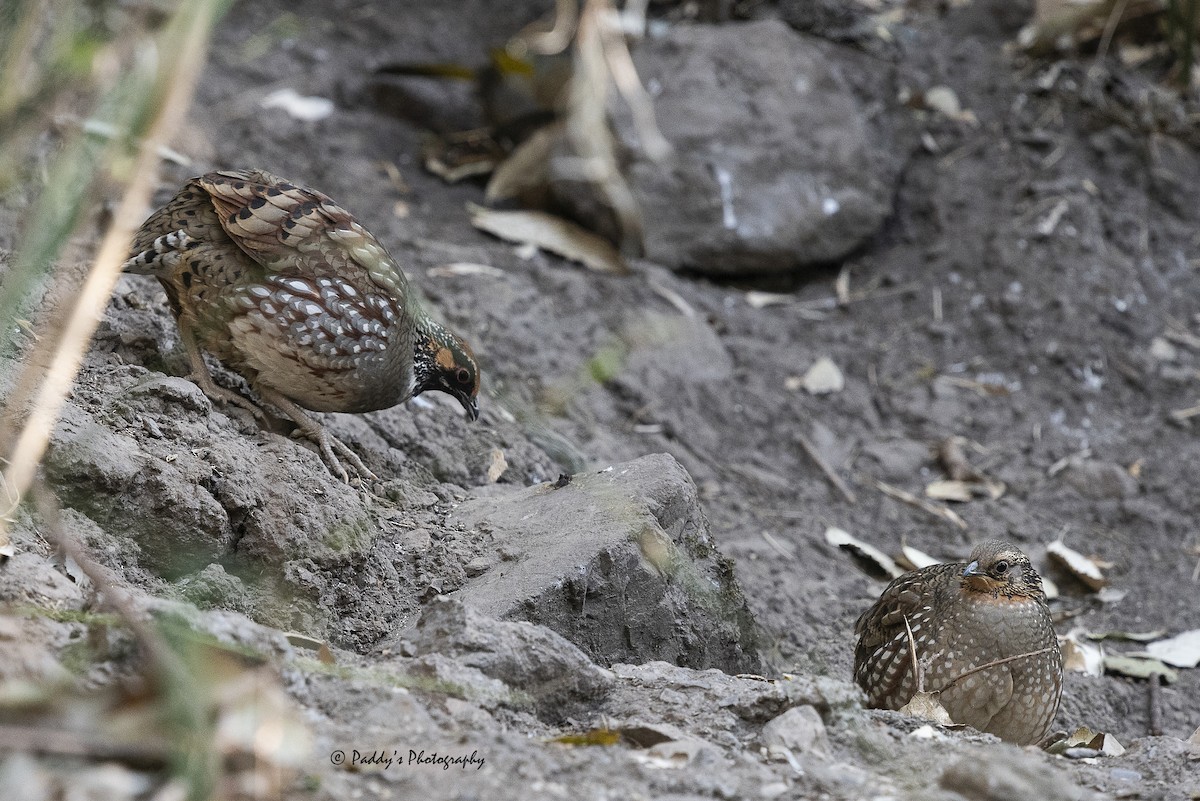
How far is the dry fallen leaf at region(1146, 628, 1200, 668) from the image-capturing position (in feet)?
17.7

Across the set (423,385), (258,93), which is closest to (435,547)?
(423,385)

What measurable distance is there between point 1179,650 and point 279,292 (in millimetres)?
3909

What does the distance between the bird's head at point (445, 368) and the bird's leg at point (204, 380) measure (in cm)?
61

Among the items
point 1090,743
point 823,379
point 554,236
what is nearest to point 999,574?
point 1090,743

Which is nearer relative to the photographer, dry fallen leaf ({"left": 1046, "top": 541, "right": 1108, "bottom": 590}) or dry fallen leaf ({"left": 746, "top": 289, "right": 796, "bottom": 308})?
dry fallen leaf ({"left": 1046, "top": 541, "right": 1108, "bottom": 590})

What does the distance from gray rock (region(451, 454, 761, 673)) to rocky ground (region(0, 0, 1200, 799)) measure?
0.05 feet

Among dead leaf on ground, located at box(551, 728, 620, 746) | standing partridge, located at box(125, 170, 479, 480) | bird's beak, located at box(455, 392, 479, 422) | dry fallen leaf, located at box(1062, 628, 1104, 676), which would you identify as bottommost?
dry fallen leaf, located at box(1062, 628, 1104, 676)

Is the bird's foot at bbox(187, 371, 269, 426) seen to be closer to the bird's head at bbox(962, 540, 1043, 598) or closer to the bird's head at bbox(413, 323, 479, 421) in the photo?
the bird's head at bbox(413, 323, 479, 421)

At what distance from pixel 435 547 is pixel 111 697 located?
1.78 meters

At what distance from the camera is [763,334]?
7406 millimetres

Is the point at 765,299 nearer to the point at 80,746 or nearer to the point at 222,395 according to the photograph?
the point at 222,395

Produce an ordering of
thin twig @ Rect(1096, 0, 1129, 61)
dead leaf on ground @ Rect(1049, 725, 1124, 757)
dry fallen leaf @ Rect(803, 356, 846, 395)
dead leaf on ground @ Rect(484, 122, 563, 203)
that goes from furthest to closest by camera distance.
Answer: thin twig @ Rect(1096, 0, 1129, 61), dead leaf on ground @ Rect(484, 122, 563, 203), dry fallen leaf @ Rect(803, 356, 846, 395), dead leaf on ground @ Rect(1049, 725, 1124, 757)

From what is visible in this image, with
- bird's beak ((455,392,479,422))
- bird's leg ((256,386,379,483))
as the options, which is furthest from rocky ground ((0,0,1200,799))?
bird's beak ((455,392,479,422))

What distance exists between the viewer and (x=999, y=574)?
444 cm
